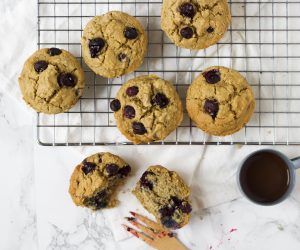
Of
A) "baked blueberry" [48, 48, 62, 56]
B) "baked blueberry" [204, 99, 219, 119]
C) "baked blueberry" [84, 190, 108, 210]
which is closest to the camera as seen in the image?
"baked blueberry" [204, 99, 219, 119]

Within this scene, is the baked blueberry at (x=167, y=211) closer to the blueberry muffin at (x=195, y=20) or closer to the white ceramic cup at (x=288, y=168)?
the white ceramic cup at (x=288, y=168)

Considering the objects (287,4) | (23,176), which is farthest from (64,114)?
(287,4)

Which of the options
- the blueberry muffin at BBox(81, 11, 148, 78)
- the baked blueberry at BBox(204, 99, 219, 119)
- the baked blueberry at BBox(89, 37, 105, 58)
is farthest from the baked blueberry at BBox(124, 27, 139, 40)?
the baked blueberry at BBox(204, 99, 219, 119)

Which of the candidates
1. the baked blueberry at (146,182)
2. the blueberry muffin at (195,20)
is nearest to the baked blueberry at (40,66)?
the blueberry muffin at (195,20)

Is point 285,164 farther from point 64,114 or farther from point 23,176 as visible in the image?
point 23,176

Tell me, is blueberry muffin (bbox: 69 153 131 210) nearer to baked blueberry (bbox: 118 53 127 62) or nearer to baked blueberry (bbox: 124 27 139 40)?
baked blueberry (bbox: 118 53 127 62)
